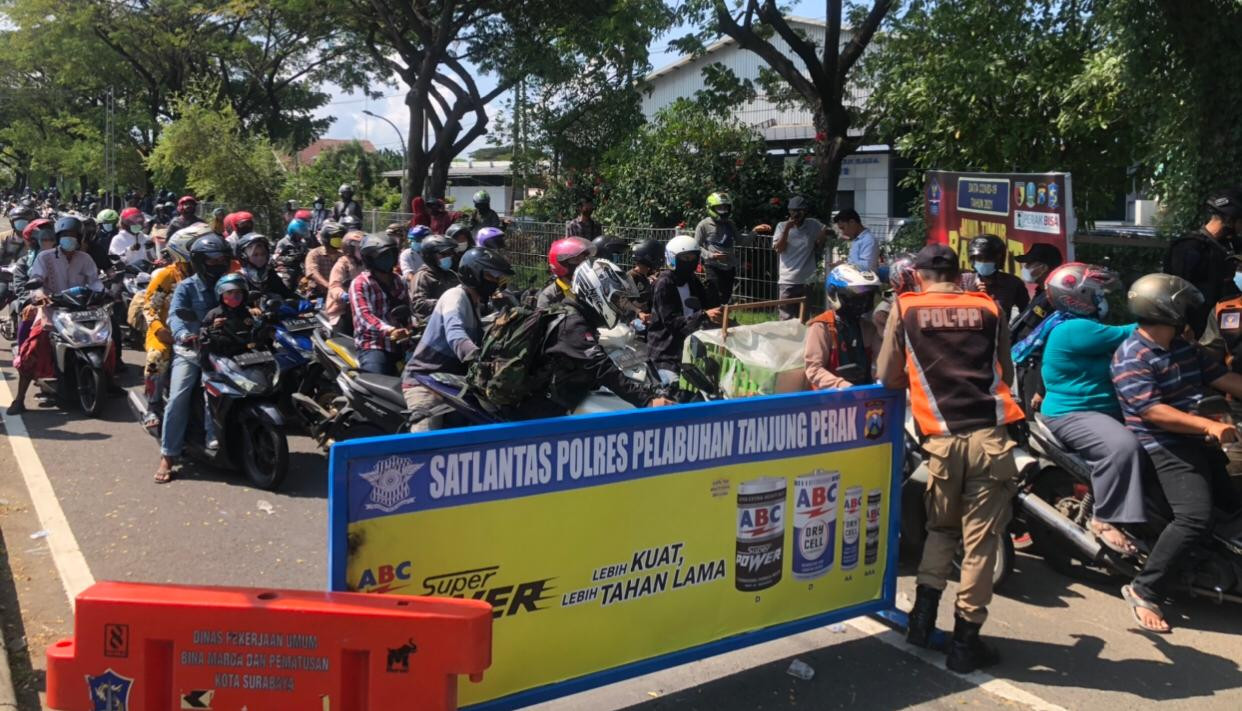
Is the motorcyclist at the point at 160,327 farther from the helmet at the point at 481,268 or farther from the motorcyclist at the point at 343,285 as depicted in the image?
the helmet at the point at 481,268

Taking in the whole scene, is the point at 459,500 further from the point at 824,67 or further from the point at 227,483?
the point at 824,67

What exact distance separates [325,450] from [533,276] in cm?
857

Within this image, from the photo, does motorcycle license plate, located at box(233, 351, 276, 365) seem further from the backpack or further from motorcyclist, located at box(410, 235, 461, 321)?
the backpack

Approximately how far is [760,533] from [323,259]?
8.67 m

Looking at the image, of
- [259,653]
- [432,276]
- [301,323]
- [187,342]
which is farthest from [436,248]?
[259,653]

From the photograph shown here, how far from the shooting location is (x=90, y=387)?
10141 mm

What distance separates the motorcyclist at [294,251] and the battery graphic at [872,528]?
9.35 meters

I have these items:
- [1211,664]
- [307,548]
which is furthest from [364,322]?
[1211,664]

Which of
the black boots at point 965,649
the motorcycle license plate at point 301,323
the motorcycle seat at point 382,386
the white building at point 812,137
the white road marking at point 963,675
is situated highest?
the white building at point 812,137

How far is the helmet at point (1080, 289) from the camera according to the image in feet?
19.5

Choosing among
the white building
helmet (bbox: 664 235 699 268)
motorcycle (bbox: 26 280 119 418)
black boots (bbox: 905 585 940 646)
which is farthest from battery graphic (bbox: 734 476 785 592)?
the white building

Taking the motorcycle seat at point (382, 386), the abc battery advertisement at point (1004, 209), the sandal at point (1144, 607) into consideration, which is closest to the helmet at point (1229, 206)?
the abc battery advertisement at point (1004, 209)

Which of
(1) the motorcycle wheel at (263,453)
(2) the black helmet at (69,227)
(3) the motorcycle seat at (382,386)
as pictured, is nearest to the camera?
(3) the motorcycle seat at (382,386)

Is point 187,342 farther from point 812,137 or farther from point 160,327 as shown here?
point 812,137
